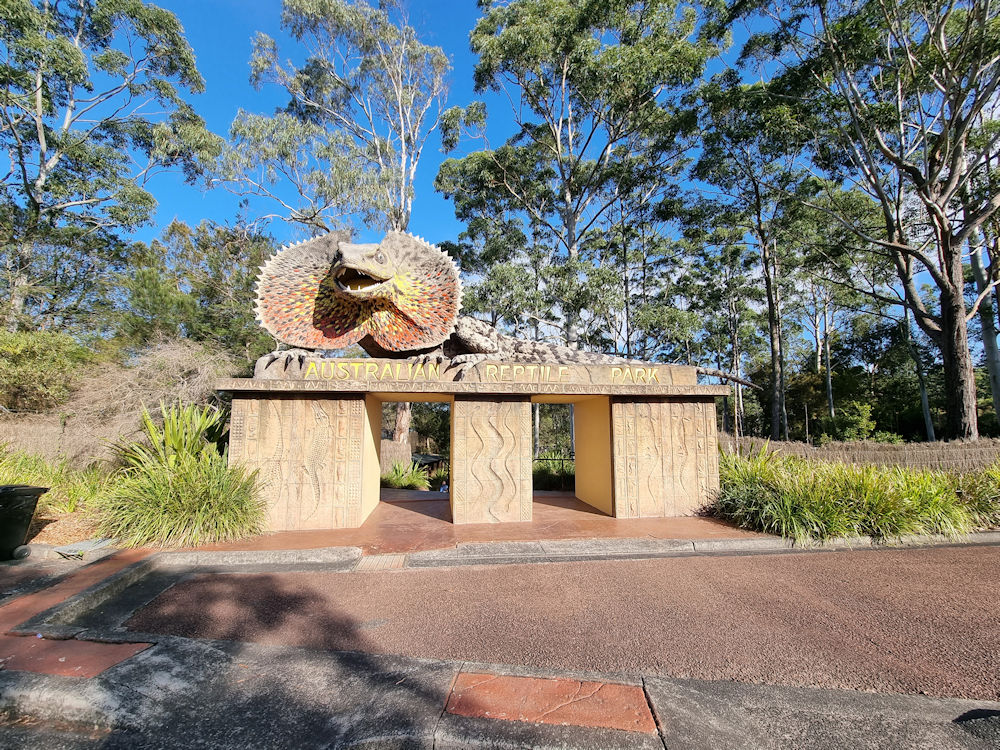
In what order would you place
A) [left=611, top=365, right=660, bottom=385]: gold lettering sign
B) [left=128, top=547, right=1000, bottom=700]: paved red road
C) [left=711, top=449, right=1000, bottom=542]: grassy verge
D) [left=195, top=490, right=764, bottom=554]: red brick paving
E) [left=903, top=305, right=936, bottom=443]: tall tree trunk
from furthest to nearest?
[left=903, top=305, right=936, bottom=443]: tall tree trunk, [left=611, top=365, right=660, bottom=385]: gold lettering sign, [left=711, top=449, right=1000, bottom=542]: grassy verge, [left=195, top=490, right=764, bottom=554]: red brick paving, [left=128, top=547, right=1000, bottom=700]: paved red road

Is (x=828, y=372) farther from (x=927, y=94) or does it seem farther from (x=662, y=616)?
(x=662, y=616)

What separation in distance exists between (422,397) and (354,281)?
6.50ft

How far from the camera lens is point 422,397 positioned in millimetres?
6594

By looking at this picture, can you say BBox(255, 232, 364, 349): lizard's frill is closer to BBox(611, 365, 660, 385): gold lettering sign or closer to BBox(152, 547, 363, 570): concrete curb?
BBox(152, 547, 363, 570): concrete curb

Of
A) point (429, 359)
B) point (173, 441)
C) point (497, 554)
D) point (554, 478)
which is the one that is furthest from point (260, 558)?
point (554, 478)

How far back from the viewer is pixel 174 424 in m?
5.28

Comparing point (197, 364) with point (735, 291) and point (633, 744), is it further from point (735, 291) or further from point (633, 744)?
point (735, 291)

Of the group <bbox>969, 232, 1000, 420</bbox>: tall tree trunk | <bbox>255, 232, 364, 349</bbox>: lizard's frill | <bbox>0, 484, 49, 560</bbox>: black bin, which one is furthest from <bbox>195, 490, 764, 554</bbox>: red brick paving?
<bbox>969, 232, 1000, 420</bbox>: tall tree trunk

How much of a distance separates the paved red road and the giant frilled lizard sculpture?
3045 mm

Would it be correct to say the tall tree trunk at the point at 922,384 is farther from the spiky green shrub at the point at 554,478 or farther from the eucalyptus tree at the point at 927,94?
the spiky green shrub at the point at 554,478

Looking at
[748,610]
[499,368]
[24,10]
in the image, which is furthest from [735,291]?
[24,10]

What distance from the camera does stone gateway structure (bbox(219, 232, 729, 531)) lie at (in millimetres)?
5203

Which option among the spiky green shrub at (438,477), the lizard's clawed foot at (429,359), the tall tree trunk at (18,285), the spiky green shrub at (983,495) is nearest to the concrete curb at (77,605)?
the lizard's clawed foot at (429,359)

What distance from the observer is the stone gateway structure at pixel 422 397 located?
5.20m
